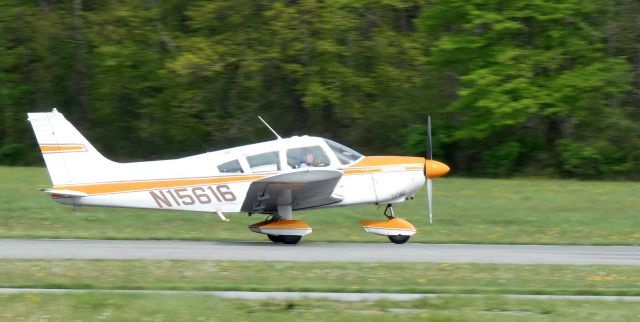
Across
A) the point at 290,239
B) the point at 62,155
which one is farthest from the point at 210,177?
the point at 62,155

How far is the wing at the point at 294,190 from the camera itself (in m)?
16.8

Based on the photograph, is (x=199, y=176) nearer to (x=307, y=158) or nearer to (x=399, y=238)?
(x=307, y=158)

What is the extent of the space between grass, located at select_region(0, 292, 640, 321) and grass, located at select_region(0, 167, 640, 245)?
25.1 feet

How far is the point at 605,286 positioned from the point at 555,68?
20.5m

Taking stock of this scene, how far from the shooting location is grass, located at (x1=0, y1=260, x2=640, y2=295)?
12.2 meters

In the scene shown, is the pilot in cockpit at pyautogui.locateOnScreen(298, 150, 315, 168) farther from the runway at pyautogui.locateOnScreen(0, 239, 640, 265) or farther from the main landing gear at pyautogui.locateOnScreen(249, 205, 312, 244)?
the runway at pyautogui.locateOnScreen(0, 239, 640, 265)

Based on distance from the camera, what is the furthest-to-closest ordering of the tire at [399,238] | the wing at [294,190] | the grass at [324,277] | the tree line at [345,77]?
the tree line at [345,77] < the tire at [399,238] < the wing at [294,190] < the grass at [324,277]

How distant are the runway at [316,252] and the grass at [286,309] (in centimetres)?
405

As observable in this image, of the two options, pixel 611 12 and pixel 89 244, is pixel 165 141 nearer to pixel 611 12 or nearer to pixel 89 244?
pixel 611 12

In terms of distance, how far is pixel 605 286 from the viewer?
41.7 ft

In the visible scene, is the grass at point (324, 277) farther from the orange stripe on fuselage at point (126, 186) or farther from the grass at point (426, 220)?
the grass at point (426, 220)

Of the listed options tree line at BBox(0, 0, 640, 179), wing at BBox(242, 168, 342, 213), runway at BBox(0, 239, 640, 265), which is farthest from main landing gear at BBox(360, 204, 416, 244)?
tree line at BBox(0, 0, 640, 179)

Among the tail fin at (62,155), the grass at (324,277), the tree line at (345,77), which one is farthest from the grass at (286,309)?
the tree line at (345,77)

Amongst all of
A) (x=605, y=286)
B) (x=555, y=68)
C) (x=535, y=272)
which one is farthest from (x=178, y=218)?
(x=555, y=68)
